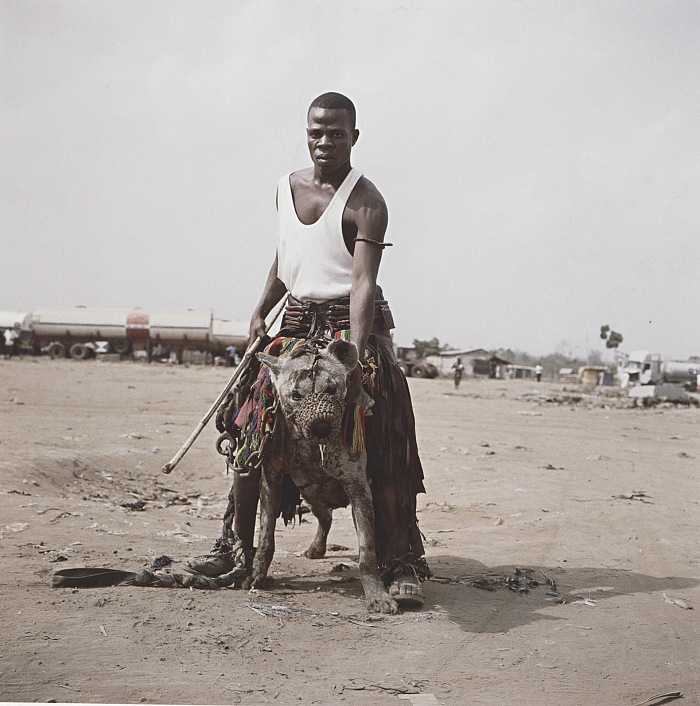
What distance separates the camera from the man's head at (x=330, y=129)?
167 inches

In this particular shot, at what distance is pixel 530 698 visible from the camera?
3.12 metres

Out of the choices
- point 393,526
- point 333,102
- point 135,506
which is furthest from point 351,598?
point 135,506

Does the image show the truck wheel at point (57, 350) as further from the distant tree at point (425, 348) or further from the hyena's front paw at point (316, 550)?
the hyena's front paw at point (316, 550)

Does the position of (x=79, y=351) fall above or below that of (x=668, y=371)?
below

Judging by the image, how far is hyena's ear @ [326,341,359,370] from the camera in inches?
152

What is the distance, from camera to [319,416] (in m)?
3.81

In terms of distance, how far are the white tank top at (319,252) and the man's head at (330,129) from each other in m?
0.14

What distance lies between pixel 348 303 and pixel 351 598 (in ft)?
5.04

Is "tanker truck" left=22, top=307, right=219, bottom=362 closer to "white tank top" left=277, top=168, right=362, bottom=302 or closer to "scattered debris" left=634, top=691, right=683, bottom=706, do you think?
"white tank top" left=277, top=168, right=362, bottom=302

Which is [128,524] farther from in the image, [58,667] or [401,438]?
[58,667]

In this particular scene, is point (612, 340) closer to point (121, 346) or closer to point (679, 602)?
point (121, 346)

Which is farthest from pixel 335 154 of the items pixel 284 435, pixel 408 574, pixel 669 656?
pixel 669 656

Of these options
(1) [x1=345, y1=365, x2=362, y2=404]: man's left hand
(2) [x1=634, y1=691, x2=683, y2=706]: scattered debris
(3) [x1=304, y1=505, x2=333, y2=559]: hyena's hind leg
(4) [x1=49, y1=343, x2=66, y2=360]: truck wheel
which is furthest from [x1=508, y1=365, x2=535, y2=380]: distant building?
(2) [x1=634, y1=691, x2=683, y2=706]: scattered debris

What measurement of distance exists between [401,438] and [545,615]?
3.77ft
